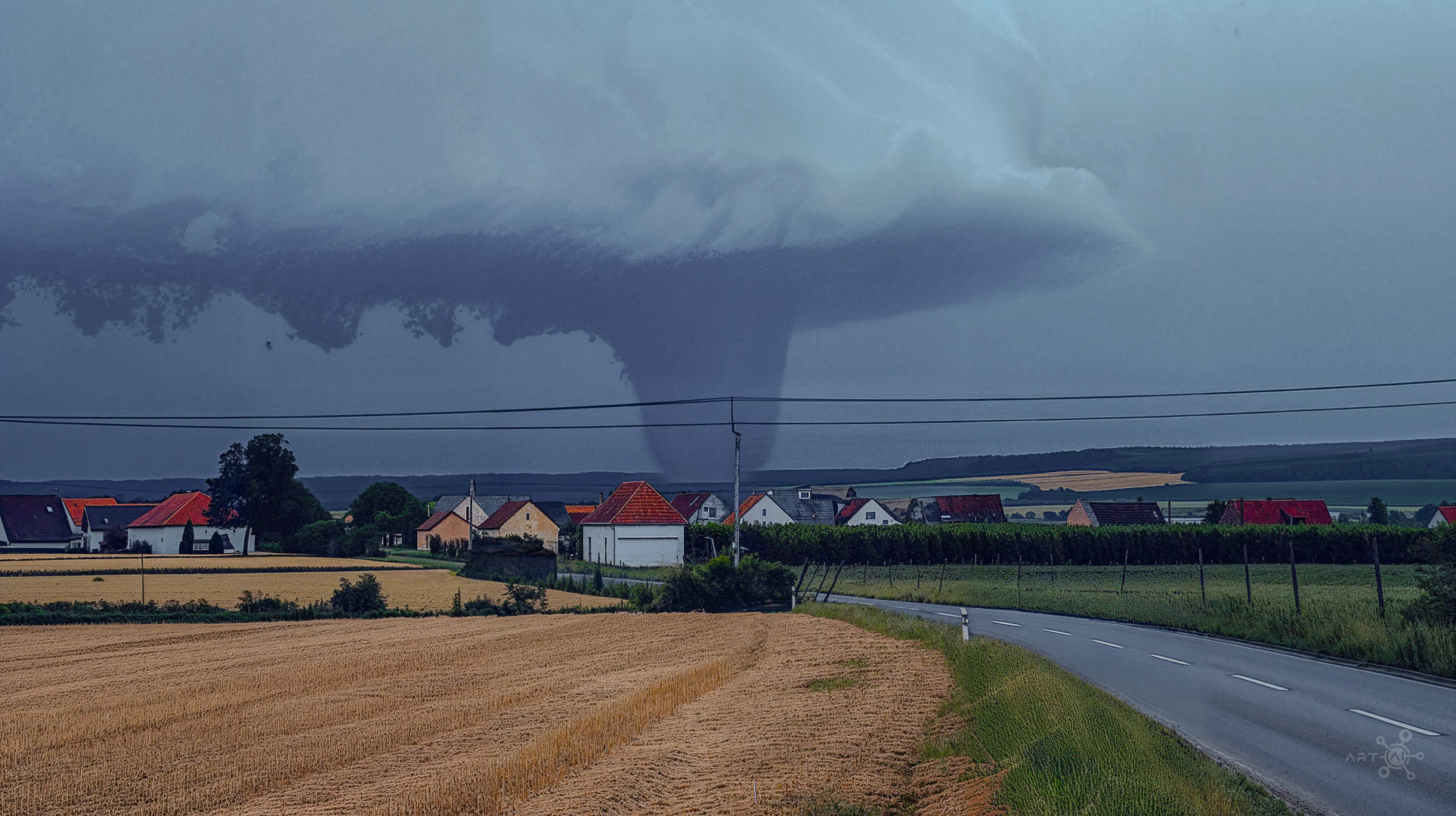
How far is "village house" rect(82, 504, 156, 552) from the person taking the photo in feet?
379

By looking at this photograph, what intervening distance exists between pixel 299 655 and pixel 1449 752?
2831cm

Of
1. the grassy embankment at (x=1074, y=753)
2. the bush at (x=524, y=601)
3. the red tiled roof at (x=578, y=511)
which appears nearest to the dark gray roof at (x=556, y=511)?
the red tiled roof at (x=578, y=511)

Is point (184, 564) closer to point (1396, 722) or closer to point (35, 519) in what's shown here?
point (35, 519)

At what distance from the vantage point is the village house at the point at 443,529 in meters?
127

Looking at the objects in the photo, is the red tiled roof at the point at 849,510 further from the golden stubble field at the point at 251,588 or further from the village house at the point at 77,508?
the village house at the point at 77,508

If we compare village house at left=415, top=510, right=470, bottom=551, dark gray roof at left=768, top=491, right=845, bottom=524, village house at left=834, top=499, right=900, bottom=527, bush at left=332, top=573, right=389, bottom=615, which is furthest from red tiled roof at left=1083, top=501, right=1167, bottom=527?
bush at left=332, top=573, right=389, bottom=615

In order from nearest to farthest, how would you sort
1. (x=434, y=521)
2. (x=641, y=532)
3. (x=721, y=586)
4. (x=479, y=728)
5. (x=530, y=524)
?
(x=479, y=728) → (x=721, y=586) → (x=641, y=532) → (x=530, y=524) → (x=434, y=521)

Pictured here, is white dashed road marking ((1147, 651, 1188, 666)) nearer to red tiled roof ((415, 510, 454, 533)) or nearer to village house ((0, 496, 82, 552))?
red tiled roof ((415, 510, 454, 533))

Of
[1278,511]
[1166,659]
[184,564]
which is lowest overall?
[1166,659]

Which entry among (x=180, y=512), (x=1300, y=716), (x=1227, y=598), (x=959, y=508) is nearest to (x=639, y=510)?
(x=1227, y=598)

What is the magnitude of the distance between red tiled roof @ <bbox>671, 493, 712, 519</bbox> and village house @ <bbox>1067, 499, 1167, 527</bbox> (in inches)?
1886

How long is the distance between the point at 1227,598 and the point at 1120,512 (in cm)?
8996

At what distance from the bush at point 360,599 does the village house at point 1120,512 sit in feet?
291
